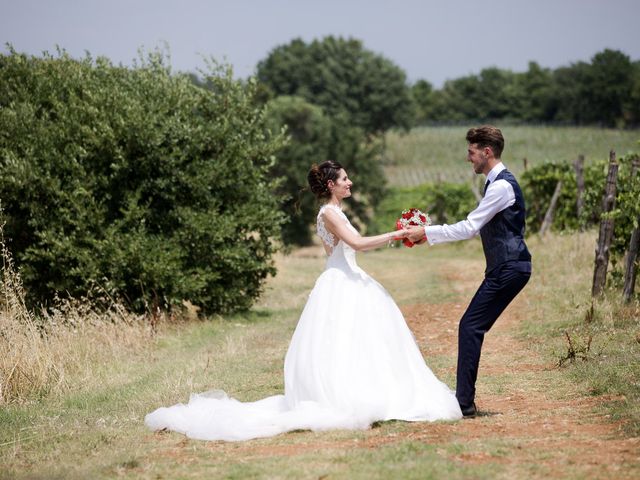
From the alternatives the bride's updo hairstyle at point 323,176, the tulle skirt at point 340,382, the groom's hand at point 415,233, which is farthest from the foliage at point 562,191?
the tulle skirt at point 340,382

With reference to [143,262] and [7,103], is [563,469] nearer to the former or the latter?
[143,262]

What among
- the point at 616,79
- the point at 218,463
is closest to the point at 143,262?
the point at 218,463

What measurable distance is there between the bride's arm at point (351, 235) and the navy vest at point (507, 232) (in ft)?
2.90

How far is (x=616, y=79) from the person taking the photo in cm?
9775

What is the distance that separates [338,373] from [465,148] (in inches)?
2906

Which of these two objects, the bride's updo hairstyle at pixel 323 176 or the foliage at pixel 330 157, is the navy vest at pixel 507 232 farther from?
the foliage at pixel 330 157

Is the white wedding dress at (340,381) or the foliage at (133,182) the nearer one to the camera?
the white wedding dress at (340,381)

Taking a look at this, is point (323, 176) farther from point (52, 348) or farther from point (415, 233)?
point (52, 348)

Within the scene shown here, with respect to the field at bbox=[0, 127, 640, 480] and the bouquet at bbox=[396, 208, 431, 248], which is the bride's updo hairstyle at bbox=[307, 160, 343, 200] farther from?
the field at bbox=[0, 127, 640, 480]

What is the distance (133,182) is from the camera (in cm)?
1482

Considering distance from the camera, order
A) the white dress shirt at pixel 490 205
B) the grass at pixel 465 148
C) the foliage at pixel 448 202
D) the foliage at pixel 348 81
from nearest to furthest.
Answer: the white dress shirt at pixel 490 205
the foliage at pixel 448 202
the grass at pixel 465 148
the foliage at pixel 348 81

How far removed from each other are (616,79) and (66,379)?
98.7 m

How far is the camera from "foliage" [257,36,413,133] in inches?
3110

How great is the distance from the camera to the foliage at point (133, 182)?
45.6 ft
